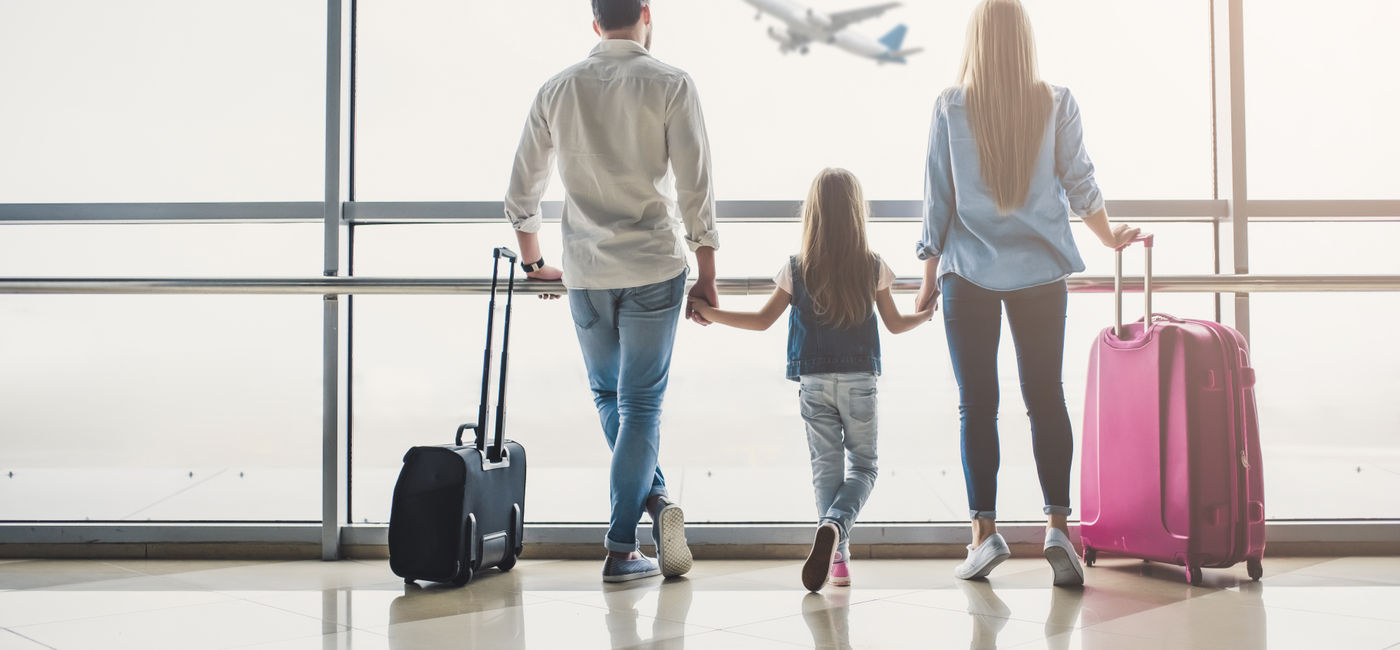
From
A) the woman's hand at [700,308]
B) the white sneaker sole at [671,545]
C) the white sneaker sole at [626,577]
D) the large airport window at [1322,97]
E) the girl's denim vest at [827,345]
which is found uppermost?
the large airport window at [1322,97]

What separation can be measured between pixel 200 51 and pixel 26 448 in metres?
1.18

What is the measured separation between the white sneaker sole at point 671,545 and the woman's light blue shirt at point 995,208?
0.80 m

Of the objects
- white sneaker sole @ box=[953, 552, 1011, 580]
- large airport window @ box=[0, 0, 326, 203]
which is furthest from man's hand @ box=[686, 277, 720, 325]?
large airport window @ box=[0, 0, 326, 203]

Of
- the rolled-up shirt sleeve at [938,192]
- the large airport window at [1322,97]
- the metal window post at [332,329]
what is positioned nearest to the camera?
the rolled-up shirt sleeve at [938,192]

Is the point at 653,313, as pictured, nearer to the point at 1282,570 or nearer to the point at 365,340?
the point at 365,340

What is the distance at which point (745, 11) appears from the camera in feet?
8.69

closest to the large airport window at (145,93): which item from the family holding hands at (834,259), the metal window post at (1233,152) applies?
the family holding hands at (834,259)

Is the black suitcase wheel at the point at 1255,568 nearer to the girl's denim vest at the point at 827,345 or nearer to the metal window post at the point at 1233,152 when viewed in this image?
the metal window post at the point at 1233,152

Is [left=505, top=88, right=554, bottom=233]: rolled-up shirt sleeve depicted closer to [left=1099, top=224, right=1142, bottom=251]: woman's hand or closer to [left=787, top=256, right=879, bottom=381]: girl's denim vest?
[left=787, top=256, right=879, bottom=381]: girl's denim vest

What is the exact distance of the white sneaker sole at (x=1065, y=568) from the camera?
6.28 ft

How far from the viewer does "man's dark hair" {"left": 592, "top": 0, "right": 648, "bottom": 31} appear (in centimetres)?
201

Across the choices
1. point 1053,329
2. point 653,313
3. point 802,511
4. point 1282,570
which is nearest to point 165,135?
point 653,313

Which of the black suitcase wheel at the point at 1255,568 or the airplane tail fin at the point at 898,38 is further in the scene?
the airplane tail fin at the point at 898,38

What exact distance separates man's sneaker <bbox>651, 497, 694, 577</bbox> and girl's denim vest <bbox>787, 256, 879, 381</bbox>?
0.41 m
